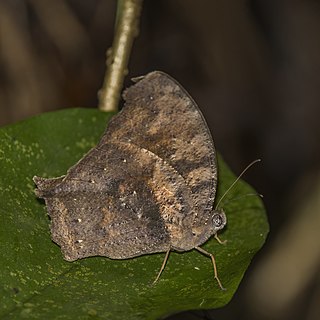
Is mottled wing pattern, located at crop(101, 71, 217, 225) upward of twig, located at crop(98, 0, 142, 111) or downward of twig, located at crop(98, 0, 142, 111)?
downward

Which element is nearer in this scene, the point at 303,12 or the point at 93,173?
the point at 93,173

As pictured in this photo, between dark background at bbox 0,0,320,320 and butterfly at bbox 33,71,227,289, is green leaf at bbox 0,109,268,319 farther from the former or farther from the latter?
dark background at bbox 0,0,320,320

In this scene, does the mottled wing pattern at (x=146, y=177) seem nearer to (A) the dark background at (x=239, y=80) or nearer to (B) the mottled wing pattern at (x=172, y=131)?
(B) the mottled wing pattern at (x=172, y=131)

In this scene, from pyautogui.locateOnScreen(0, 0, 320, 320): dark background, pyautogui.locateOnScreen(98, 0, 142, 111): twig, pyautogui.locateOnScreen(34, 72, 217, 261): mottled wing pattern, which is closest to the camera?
pyautogui.locateOnScreen(34, 72, 217, 261): mottled wing pattern

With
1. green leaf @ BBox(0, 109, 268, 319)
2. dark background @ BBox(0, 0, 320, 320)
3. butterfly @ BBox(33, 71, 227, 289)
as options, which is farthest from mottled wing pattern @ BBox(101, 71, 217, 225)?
dark background @ BBox(0, 0, 320, 320)

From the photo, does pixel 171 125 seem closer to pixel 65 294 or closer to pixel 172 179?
pixel 172 179

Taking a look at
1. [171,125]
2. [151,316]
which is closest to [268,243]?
[171,125]

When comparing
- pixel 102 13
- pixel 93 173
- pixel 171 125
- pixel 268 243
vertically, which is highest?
pixel 102 13

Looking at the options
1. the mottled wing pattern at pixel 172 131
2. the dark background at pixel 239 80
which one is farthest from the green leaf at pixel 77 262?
the dark background at pixel 239 80
